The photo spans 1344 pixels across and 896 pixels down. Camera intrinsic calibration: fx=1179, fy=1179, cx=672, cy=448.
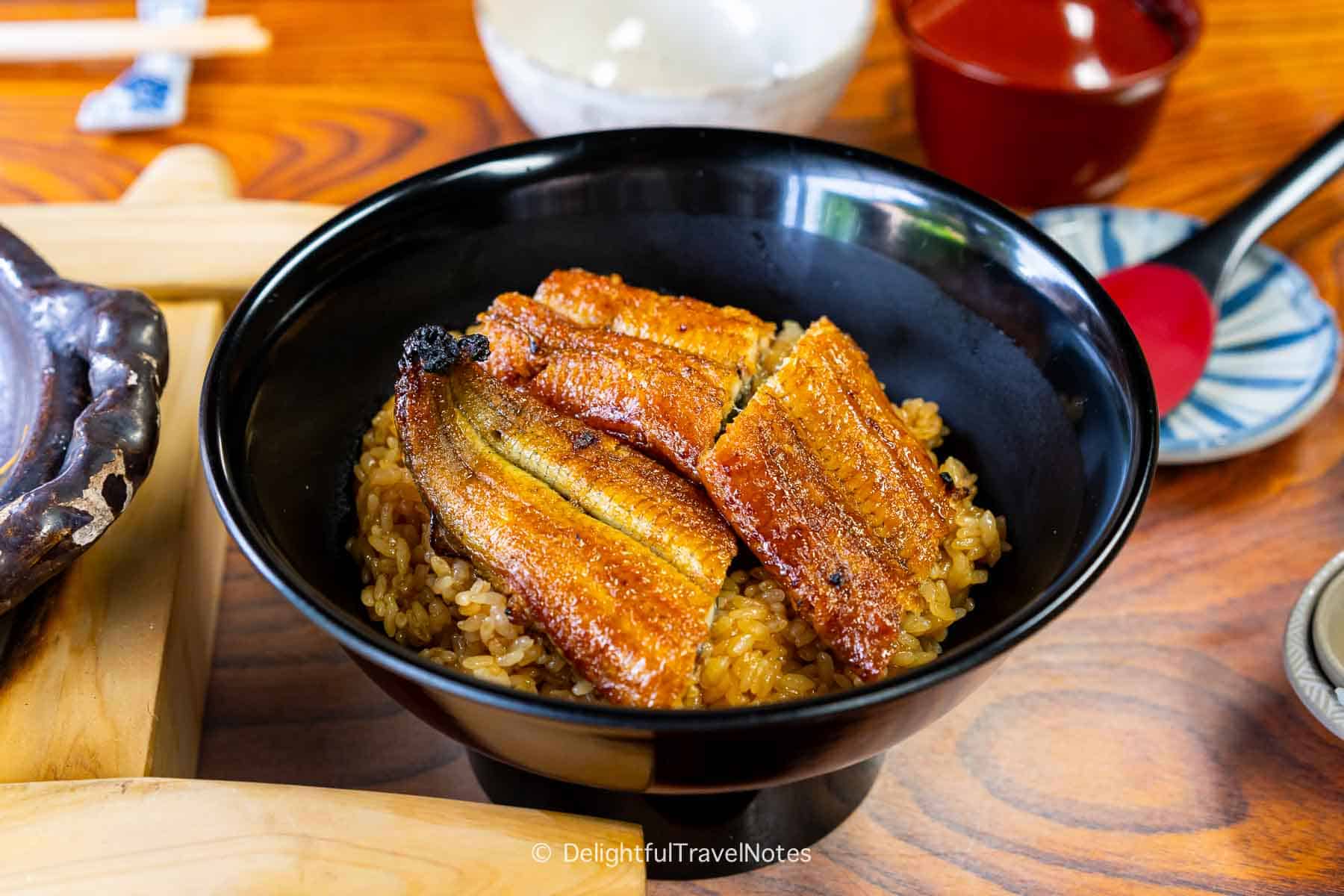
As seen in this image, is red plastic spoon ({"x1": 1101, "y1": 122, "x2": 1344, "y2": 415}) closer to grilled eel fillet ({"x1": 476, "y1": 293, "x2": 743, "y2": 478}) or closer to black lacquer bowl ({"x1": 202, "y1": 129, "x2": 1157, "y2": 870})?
black lacquer bowl ({"x1": 202, "y1": 129, "x2": 1157, "y2": 870})

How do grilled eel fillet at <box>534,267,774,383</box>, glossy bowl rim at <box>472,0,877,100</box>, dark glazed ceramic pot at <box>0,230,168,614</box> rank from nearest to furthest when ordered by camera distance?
dark glazed ceramic pot at <box>0,230,168,614</box>, grilled eel fillet at <box>534,267,774,383</box>, glossy bowl rim at <box>472,0,877,100</box>

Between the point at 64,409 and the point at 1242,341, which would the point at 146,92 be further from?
the point at 1242,341

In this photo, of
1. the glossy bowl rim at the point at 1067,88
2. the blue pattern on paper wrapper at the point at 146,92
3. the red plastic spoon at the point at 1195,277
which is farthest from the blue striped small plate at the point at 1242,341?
the blue pattern on paper wrapper at the point at 146,92

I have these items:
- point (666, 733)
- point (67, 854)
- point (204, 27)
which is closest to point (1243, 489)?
point (666, 733)

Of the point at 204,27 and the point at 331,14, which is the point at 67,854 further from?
the point at 331,14

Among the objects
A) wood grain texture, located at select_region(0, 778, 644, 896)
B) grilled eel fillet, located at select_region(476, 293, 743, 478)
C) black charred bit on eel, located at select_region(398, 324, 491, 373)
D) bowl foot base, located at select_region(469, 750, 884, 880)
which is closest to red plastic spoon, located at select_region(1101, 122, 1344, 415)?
grilled eel fillet, located at select_region(476, 293, 743, 478)

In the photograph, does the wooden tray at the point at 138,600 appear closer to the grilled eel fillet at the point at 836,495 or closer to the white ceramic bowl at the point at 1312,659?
the grilled eel fillet at the point at 836,495
